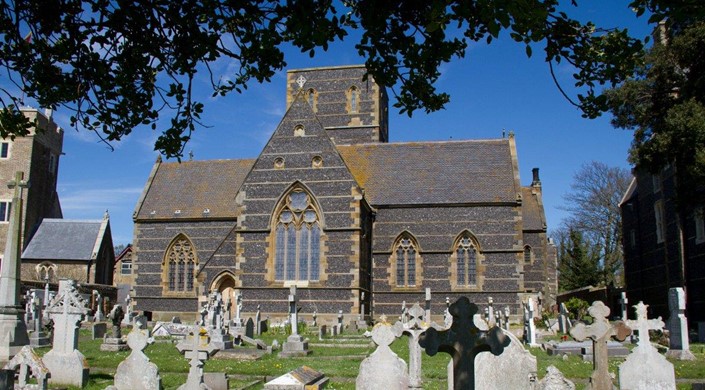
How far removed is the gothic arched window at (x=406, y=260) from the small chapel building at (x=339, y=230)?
0.05 metres

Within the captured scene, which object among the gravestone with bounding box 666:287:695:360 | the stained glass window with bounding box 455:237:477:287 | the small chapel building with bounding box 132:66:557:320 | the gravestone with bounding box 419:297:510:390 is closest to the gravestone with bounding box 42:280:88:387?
the gravestone with bounding box 419:297:510:390

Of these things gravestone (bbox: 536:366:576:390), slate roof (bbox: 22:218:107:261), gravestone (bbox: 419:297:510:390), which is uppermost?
slate roof (bbox: 22:218:107:261)

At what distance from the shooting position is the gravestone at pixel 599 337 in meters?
8.24

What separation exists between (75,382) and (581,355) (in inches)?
452

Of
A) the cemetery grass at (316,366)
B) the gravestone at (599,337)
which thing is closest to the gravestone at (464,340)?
the gravestone at (599,337)

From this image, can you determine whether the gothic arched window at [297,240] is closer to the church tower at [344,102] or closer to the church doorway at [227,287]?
the church doorway at [227,287]

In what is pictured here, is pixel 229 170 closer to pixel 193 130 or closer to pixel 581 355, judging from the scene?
pixel 581 355

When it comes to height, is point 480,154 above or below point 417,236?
above

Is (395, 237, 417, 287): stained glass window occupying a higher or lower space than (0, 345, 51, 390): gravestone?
higher

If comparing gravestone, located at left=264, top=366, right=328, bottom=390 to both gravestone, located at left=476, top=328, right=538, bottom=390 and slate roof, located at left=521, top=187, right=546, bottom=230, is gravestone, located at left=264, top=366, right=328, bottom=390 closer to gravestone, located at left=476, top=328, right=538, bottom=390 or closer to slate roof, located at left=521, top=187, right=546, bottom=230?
gravestone, located at left=476, top=328, right=538, bottom=390

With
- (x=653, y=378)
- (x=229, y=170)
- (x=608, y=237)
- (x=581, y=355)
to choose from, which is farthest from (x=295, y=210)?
(x=608, y=237)

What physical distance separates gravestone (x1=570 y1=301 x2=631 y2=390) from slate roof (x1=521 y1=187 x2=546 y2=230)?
2812cm

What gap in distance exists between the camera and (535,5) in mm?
5129

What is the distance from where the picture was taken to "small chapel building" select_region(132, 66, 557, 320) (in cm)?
2820
